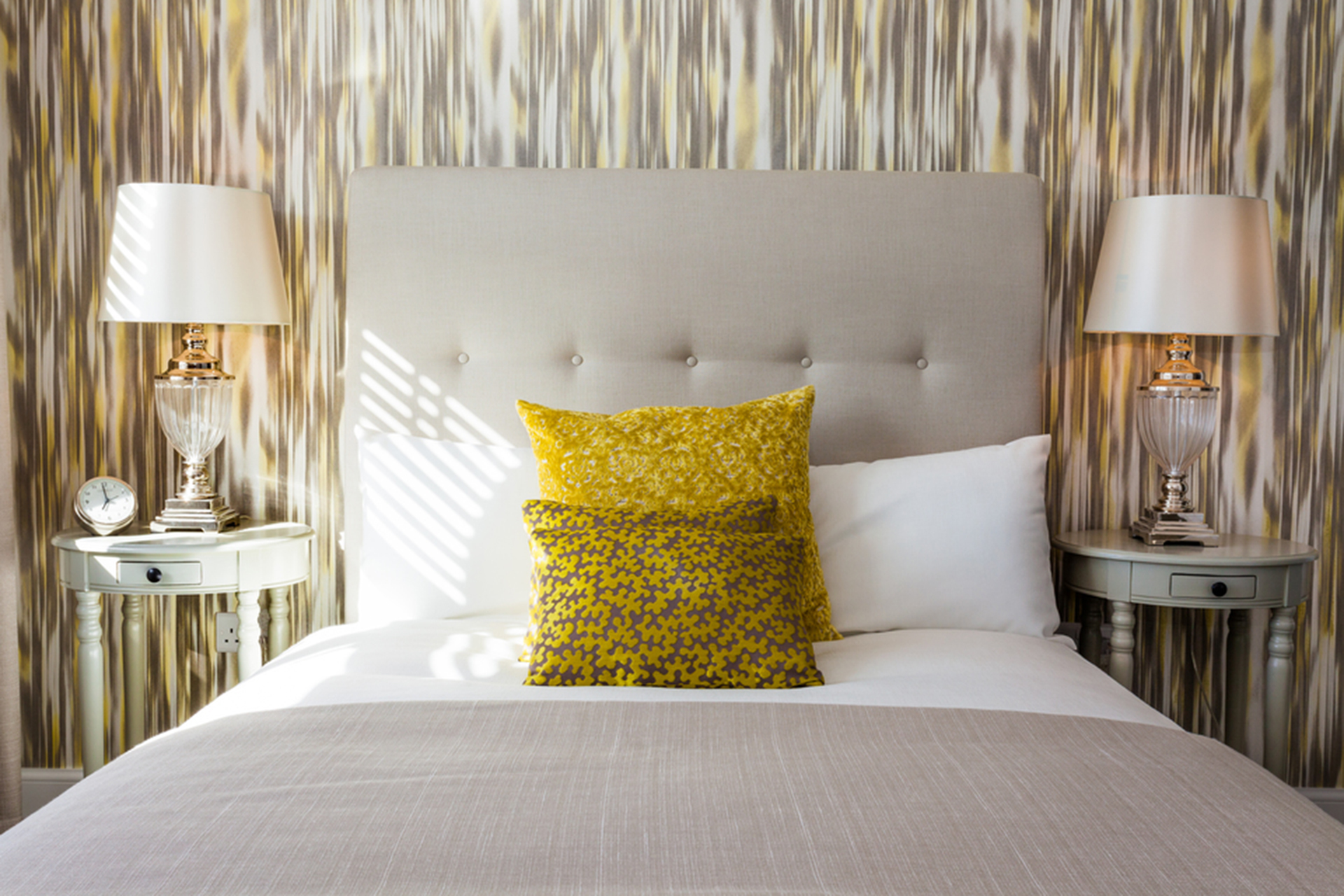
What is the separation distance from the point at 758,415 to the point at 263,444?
126 centimetres

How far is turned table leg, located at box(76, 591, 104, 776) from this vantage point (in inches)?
91.4

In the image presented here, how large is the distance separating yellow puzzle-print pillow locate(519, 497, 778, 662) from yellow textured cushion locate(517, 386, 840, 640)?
0.22 feet

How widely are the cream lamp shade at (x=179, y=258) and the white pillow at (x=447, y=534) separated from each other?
518 millimetres

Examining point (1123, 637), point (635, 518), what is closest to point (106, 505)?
point (635, 518)

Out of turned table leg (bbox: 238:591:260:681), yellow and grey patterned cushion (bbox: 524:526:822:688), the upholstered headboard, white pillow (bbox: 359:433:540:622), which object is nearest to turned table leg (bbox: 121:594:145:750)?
turned table leg (bbox: 238:591:260:681)

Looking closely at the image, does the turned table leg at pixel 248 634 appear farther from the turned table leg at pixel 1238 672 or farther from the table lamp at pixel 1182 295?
the turned table leg at pixel 1238 672

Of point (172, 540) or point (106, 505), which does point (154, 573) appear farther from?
point (106, 505)

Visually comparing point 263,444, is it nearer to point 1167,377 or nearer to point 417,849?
point 417,849

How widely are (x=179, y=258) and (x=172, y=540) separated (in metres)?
0.59

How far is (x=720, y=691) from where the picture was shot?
1628 mm

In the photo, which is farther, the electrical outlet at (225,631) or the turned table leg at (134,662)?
the electrical outlet at (225,631)

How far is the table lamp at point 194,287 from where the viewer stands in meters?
2.27

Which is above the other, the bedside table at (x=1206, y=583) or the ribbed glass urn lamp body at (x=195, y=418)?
the ribbed glass urn lamp body at (x=195, y=418)

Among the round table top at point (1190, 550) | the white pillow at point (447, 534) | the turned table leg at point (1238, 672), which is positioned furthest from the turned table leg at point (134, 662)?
the turned table leg at point (1238, 672)
